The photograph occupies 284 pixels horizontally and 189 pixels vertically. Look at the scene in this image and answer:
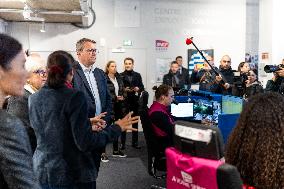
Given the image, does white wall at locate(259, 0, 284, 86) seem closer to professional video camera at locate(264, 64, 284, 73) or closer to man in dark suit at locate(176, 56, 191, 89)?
man in dark suit at locate(176, 56, 191, 89)

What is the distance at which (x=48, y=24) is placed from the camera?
337 inches

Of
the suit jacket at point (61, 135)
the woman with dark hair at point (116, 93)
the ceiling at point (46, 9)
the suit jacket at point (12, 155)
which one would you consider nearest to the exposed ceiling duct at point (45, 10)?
the ceiling at point (46, 9)

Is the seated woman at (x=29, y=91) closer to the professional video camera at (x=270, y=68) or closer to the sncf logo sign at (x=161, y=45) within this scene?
the professional video camera at (x=270, y=68)

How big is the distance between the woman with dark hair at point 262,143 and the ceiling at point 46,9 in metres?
4.86

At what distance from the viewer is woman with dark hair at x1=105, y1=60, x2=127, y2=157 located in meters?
6.08

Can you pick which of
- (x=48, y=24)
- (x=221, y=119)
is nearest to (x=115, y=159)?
(x=221, y=119)

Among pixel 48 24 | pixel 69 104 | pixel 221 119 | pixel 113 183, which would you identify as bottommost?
pixel 113 183

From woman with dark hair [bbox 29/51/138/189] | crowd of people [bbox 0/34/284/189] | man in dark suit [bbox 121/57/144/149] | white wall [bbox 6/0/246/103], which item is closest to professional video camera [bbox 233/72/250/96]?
crowd of people [bbox 0/34/284/189]

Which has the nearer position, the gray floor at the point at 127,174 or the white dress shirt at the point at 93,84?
the white dress shirt at the point at 93,84

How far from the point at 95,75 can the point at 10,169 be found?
2.10 metres

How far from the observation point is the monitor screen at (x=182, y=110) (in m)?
4.94

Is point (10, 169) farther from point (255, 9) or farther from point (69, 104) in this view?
point (255, 9)

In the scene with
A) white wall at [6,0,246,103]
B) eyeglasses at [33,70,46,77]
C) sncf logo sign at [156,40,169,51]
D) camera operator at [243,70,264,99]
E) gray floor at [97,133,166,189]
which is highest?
white wall at [6,0,246,103]

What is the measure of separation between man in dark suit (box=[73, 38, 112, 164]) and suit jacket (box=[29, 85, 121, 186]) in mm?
870
